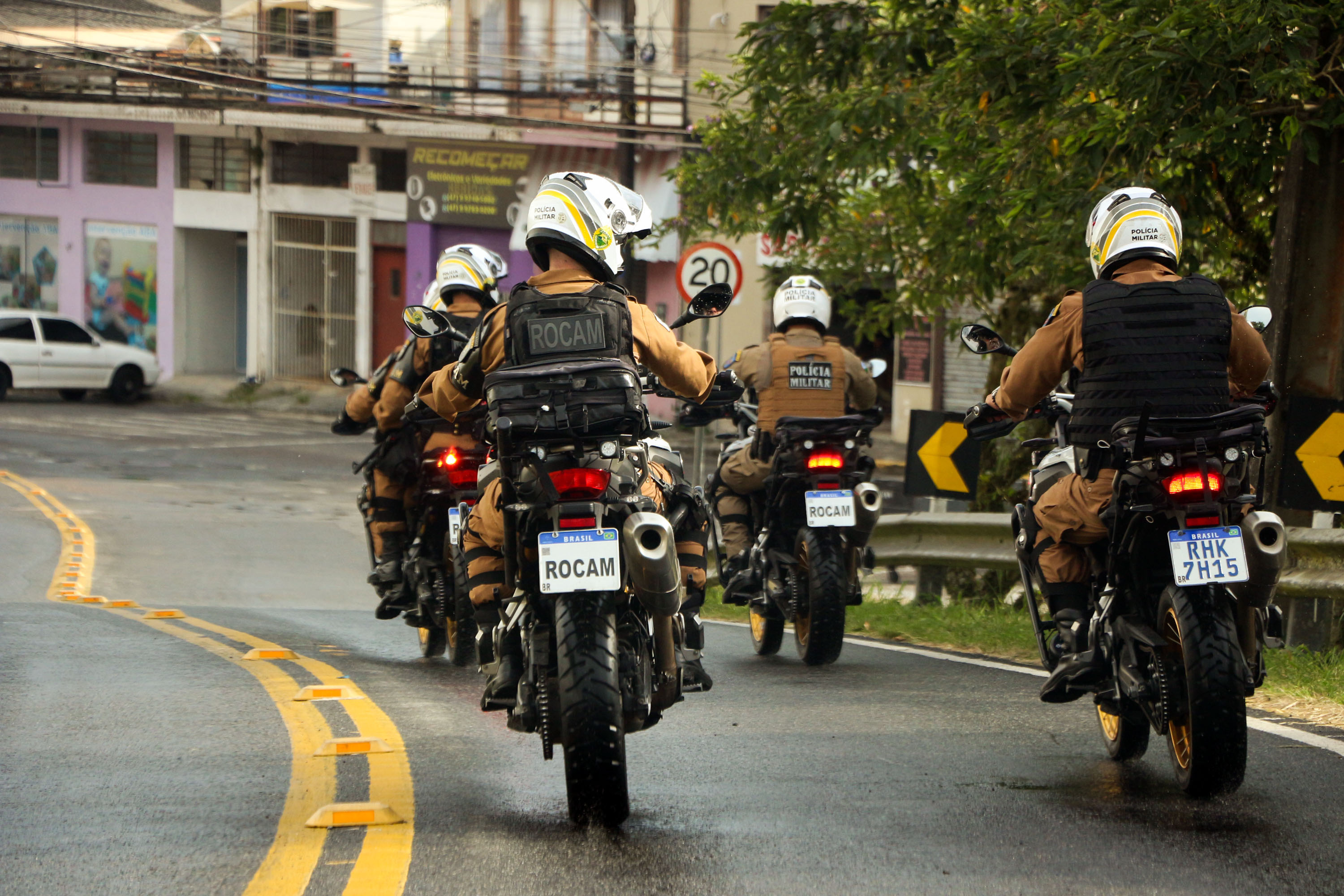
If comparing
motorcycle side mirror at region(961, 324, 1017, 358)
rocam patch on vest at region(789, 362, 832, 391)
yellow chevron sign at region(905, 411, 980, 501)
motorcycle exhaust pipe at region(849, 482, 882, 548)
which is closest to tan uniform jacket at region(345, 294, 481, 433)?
rocam patch on vest at region(789, 362, 832, 391)

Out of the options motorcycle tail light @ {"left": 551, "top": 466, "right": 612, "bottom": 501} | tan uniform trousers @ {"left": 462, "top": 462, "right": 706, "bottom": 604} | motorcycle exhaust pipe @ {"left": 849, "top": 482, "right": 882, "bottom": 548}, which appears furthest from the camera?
motorcycle exhaust pipe @ {"left": 849, "top": 482, "right": 882, "bottom": 548}

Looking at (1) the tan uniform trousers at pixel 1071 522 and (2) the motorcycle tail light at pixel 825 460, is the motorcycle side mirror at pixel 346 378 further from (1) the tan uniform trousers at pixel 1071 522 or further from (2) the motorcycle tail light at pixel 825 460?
(1) the tan uniform trousers at pixel 1071 522

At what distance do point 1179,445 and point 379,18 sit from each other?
3091cm

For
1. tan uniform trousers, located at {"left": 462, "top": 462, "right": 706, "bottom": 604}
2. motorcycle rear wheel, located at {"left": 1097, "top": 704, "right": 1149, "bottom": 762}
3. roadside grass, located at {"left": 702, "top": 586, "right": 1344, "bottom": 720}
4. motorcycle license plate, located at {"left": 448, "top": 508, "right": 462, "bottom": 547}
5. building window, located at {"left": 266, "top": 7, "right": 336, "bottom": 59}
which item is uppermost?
building window, located at {"left": 266, "top": 7, "right": 336, "bottom": 59}

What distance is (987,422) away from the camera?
611 cm

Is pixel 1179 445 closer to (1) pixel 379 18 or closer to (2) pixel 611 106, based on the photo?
(2) pixel 611 106

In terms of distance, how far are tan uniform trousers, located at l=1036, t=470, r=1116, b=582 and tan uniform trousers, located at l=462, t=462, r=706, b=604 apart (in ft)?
3.86

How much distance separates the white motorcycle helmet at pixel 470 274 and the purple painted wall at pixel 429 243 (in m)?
24.2

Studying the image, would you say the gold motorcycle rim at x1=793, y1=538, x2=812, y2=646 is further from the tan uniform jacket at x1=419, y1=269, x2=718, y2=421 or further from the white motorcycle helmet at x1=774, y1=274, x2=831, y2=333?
the tan uniform jacket at x1=419, y1=269, x2=718, y2=421

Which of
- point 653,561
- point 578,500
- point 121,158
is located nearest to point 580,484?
point 578,500

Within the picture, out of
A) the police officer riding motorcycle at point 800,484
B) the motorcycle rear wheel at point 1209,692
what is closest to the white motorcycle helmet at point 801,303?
the police officer riding motorcycle at point 800,484

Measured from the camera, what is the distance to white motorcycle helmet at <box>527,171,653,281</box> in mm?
5262

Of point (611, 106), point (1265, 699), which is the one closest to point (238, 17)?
point (611, 106)

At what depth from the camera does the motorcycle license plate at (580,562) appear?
4.70 m
